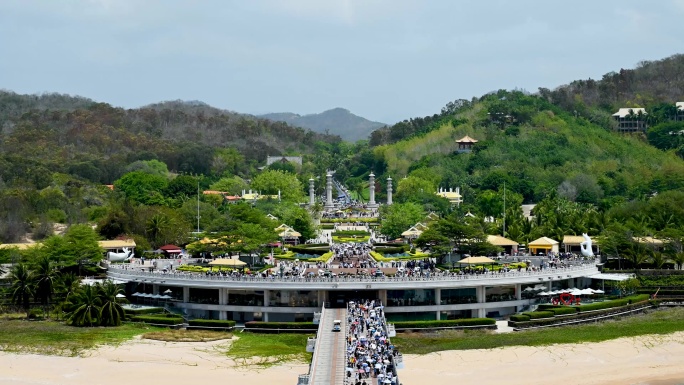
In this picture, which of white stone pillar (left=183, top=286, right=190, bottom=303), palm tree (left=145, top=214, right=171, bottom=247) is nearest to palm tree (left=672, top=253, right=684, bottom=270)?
white stone pillar (left=183, top=286, right=190, bottom=303)

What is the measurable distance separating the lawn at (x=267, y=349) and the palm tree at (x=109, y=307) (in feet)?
29.4

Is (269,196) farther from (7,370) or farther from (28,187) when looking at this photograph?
(7,370)

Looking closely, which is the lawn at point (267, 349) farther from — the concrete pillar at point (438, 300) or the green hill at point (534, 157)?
the green hill at point (534, 157)

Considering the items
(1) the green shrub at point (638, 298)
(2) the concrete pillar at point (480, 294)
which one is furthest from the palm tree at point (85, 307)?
(1) the green shrub at point (638, 298)

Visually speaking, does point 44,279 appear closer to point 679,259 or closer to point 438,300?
point 438,300

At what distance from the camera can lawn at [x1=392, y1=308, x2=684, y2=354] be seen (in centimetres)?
5838

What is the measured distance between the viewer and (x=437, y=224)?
8094cm

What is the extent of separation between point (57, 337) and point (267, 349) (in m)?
14.1

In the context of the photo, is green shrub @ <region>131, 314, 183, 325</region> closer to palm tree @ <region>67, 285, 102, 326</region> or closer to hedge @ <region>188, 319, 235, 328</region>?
hedge @ <region>188, 319, 235, 328</region>

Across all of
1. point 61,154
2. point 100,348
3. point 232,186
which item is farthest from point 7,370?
point 61,154

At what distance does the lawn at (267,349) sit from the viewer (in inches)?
2150

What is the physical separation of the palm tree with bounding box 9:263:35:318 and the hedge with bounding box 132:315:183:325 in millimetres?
8506

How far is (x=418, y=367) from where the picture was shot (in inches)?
2098

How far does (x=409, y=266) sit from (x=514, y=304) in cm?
1095
